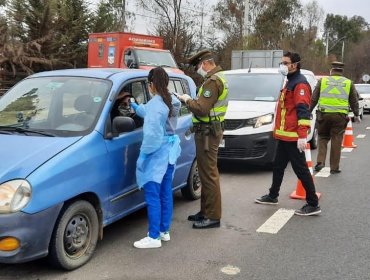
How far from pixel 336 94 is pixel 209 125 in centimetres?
410

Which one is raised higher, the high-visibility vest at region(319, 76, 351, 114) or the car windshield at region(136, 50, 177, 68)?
the car windshield at region(136, 50, 177, 68)

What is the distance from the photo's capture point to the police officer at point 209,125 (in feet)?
17.1

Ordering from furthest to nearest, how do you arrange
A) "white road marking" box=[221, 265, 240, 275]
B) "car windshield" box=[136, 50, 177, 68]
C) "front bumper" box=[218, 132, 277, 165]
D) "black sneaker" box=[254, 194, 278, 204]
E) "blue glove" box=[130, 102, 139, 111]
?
"car windshield" box=[136, 50, 177, 68]
"front bumper" box=[218, 132, 277, 165]
"black sneaker" box=[254, 194, 278, 204]
"blue glove" box=[130, 102, 139, 111]
"white road marking" box=[221, 265, 240, 275]

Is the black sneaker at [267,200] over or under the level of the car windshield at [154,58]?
under

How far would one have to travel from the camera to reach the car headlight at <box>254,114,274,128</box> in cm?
830

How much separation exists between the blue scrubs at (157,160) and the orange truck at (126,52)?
466 inches

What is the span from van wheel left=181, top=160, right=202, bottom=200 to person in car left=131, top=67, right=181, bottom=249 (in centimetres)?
148

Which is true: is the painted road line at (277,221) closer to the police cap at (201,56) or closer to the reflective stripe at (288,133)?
the reflective stripe at (288,133)

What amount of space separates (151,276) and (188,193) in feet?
8.11

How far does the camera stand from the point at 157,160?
4719 mm

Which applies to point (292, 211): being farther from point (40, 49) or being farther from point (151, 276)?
point (40, 49)

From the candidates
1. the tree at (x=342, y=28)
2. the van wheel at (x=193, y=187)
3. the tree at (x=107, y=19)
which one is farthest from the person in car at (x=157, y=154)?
the tree at (x=342, y=28)

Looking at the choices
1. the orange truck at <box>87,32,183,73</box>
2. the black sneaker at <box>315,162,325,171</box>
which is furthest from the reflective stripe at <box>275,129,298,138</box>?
the orange truck at <box>87,32,183,73</box>

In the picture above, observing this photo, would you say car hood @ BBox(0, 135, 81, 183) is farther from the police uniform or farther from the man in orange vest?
the man in orange vest
